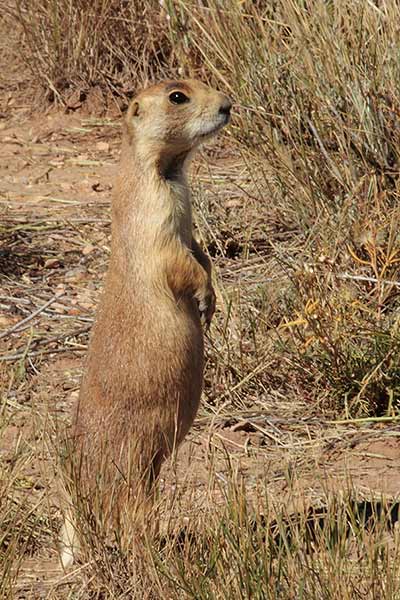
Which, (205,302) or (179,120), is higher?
(179,120)

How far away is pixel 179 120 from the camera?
183 inches

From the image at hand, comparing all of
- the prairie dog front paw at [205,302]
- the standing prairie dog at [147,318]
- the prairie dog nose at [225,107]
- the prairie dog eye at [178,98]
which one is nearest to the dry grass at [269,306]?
the standing prairie dog at [147,318]

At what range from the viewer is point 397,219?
5285 millimetres

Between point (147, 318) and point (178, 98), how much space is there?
0.88 metres

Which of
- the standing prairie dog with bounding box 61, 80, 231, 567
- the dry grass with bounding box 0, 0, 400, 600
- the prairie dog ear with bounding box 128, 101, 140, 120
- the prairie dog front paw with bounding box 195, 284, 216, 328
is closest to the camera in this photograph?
the dry grass with bounding box 0, 0, 400, 600

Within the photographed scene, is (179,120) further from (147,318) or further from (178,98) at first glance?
(147,318)

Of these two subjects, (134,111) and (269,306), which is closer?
(134,111)

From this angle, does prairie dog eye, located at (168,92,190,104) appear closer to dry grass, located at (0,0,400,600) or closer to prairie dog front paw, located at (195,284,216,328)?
prairie dog front paw, located at (195,284,216,328)

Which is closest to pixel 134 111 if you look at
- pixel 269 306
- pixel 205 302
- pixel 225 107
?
pixel 225 107

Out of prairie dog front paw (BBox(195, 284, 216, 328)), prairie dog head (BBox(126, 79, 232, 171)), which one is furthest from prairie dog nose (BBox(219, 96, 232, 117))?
prairie dog front paw (BBox(195, 284, 216, 328))

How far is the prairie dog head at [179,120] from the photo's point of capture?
4.63m

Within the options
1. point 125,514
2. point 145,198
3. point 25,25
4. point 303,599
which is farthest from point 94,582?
point 25,25

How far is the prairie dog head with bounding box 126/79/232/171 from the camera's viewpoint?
4.63 metres

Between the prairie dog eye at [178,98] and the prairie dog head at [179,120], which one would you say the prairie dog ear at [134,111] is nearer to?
the prairie dog head at [179,120]
